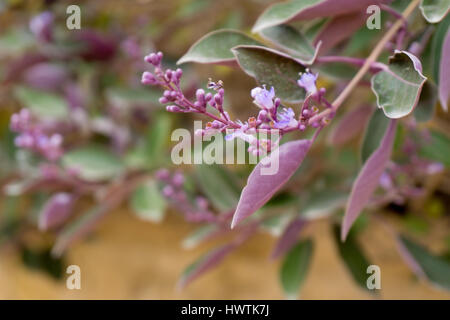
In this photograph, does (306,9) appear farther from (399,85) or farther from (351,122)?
(351,122)

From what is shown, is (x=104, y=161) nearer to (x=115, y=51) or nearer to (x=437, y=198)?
(x=115, y=51)

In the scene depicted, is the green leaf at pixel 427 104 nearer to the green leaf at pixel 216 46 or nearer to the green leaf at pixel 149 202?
the green leaf at pixel 216 46

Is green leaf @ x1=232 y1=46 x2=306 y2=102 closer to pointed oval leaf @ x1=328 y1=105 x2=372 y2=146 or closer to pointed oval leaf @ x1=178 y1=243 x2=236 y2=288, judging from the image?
pointed oval leaf @ x1=328 y1=105 x2=372 y2=146

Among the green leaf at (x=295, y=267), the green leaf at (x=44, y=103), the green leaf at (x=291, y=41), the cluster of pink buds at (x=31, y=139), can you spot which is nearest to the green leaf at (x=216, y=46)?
the green leaf at (x=291, y=41)

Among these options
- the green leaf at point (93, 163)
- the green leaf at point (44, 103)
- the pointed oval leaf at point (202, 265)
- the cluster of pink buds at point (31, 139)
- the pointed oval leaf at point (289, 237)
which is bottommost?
the pointed oval leaf at point (202, 265)

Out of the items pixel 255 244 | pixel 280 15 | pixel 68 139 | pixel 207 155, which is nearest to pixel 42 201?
pixel 68 139

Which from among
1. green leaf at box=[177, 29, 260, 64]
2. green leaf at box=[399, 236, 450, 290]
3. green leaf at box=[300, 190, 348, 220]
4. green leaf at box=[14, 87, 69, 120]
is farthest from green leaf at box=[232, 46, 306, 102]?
green leaf at box=[14, 87, 69, 120]
